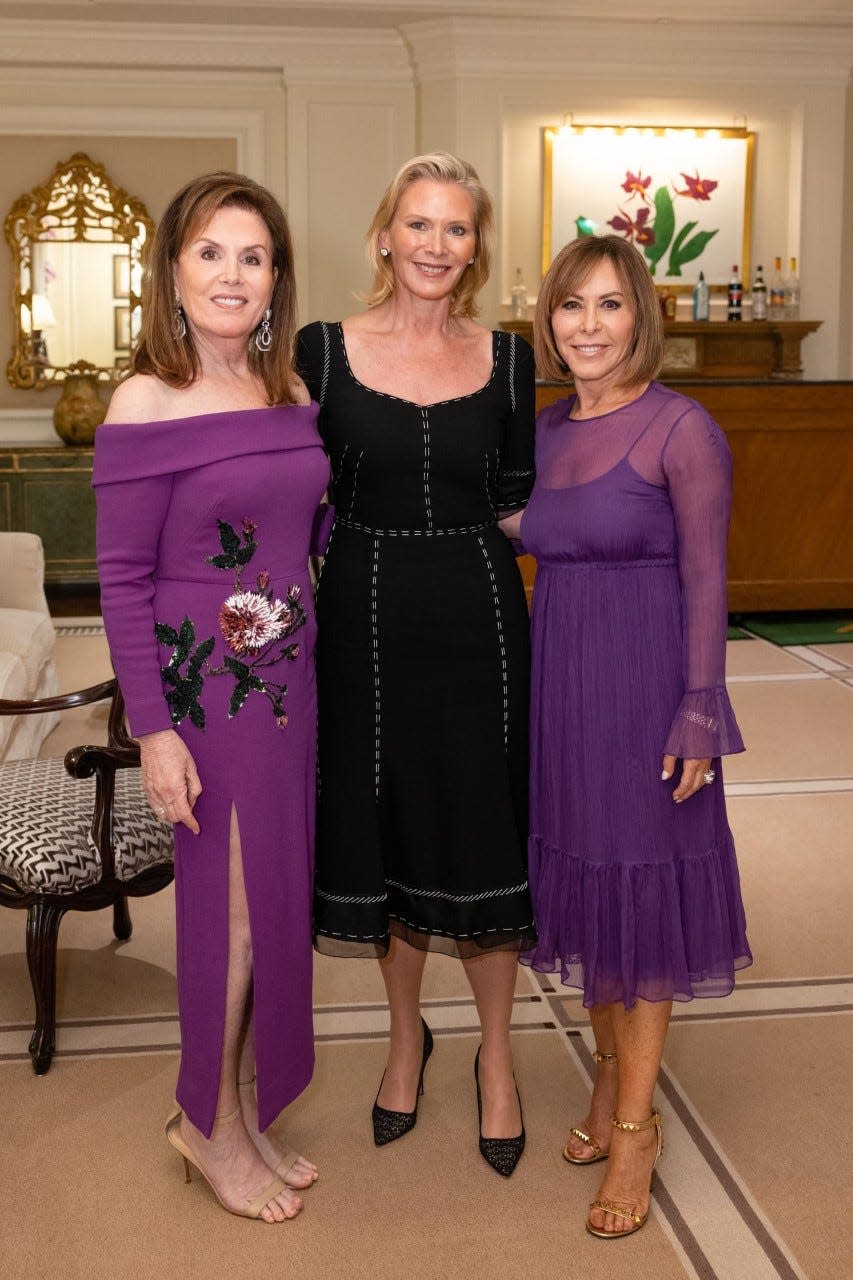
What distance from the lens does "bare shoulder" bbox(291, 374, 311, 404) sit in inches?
85.9

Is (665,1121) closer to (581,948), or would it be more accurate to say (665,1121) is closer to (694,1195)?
(694,1195)

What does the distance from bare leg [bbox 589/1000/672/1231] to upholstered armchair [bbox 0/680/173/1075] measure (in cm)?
119

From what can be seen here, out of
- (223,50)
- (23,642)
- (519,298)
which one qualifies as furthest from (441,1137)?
(223,50)

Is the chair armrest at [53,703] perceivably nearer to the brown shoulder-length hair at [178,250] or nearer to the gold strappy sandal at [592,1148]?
the brown shoulder-length hair at [178,250]

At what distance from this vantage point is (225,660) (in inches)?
83.2

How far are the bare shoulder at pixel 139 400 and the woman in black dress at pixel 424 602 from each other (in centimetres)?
32

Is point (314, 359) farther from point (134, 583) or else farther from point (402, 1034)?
point (402, 1034)

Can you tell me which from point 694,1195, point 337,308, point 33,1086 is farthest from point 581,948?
point 337,308

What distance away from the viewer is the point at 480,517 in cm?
231

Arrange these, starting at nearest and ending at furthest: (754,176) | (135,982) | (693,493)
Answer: (693,493) < (135,982) < (754,176)

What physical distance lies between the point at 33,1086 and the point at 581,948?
→ 1.20 m

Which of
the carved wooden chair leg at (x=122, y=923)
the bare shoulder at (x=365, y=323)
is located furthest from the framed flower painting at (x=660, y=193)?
the bare shoulder at (x=365, y=323)

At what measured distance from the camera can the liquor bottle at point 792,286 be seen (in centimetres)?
881

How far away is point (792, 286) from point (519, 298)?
5.98ft
